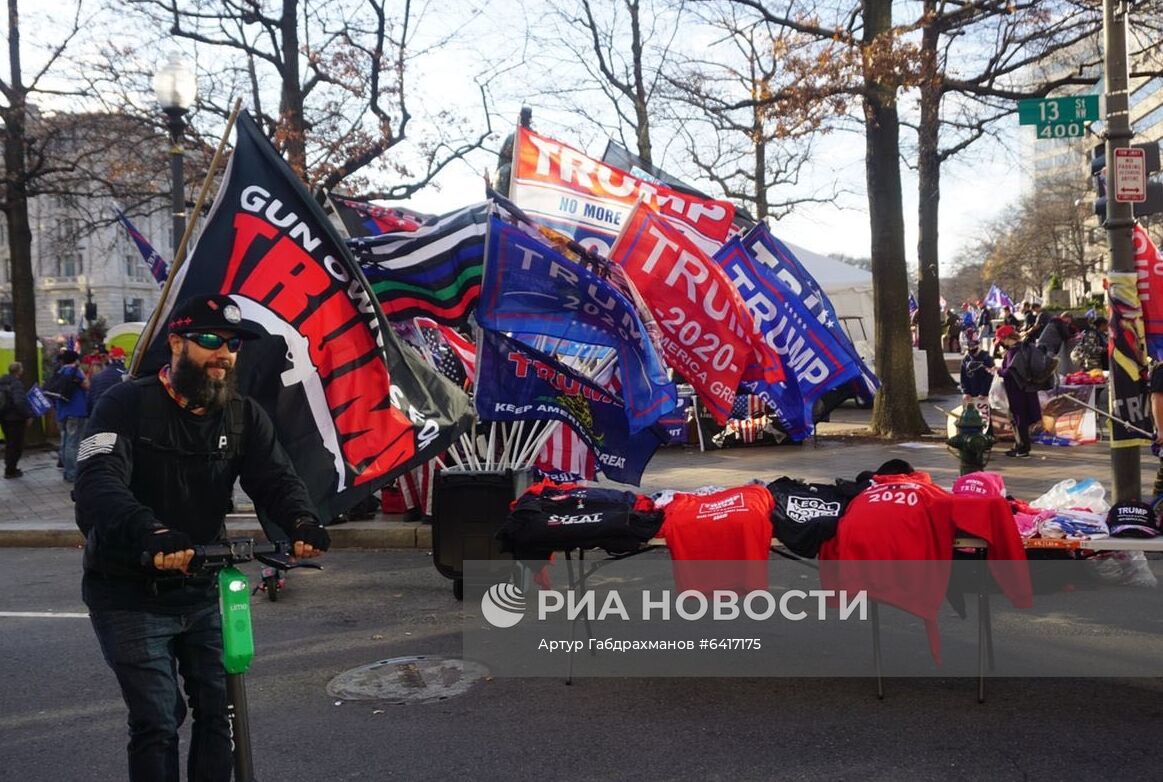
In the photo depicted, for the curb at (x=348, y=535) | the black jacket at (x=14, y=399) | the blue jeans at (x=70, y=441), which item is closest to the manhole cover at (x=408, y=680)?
the curb at (x=348, y=535)

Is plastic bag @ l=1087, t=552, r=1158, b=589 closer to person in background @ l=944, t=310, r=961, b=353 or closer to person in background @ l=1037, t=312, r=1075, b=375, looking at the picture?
person in background @ l=1037, t=312, r=1075, b=375

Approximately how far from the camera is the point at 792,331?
900 cm

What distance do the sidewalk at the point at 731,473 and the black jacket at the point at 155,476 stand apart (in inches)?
255

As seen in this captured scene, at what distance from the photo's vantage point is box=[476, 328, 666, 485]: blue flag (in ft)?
25.6

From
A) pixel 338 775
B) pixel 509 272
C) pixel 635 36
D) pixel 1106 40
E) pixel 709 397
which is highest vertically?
pixel 635 36

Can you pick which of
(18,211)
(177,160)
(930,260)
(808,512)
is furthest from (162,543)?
(930,260)

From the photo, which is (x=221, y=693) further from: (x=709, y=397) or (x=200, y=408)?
(x=709, y=397)

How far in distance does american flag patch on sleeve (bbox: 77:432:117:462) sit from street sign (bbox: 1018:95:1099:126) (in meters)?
8.29

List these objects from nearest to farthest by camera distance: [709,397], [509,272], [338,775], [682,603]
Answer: [338,775], [682,603], [509,272], [709,397]

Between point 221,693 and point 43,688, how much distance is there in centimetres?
293

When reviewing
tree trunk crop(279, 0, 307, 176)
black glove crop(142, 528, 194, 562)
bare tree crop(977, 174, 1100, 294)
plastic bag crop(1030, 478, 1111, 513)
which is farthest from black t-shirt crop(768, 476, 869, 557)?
bare tree crop(977, 174, 1100, 294)

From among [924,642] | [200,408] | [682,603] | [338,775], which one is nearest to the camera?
[200,408]

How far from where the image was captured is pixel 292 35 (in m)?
18.0

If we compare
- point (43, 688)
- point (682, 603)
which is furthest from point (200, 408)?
point (682, 603)
